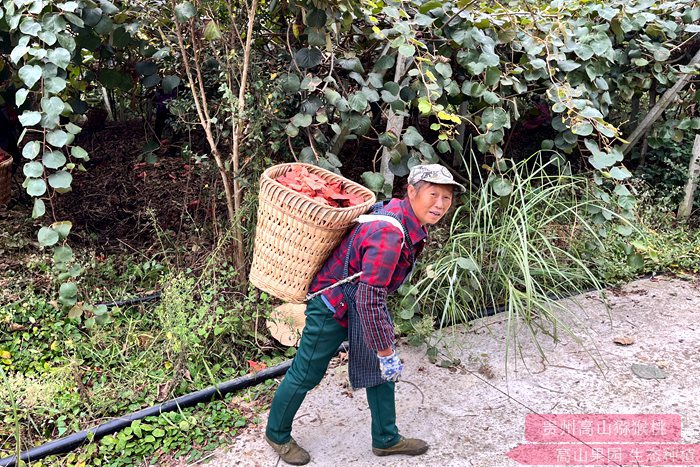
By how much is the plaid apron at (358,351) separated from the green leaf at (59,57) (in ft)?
4.86

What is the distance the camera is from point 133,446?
267cm

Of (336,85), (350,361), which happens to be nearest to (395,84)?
(336,85)

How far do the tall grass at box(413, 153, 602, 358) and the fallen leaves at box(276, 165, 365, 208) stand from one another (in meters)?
0.92

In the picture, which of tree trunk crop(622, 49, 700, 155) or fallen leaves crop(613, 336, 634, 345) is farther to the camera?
tree trunk crop(622, 49, 700, 155)

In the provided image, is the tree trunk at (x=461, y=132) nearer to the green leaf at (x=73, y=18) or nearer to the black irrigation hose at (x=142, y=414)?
the black irrigation hose at (x=142, y=414)

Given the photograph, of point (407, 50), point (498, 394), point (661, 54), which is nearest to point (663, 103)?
point (661, 54)

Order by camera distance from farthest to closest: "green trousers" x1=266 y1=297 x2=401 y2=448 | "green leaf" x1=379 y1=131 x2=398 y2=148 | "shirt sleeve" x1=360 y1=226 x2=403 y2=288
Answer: "green leaf" x1=379 y1=131 x2=398 y2=148, "green trousers" x1=266 y1=297 x2=401 y2=448, "shirt sleeve" x1=360 y1=226 x2=403 y2=288

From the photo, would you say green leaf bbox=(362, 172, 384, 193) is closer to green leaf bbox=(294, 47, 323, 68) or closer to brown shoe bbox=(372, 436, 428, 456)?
green leaf bbox=(294, 47, 323, 68)

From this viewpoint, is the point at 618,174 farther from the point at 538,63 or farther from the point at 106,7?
the point at 106,7

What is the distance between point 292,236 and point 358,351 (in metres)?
0.53

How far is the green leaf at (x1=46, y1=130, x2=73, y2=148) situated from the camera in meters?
2.56

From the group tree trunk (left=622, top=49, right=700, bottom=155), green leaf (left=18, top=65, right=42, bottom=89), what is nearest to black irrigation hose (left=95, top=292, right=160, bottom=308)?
green leaf (left=18, top=65, right=42, bottom=89)

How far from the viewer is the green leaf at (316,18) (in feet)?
9.60

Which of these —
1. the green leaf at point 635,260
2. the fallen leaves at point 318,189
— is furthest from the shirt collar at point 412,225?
the green leaf at point 635,260
